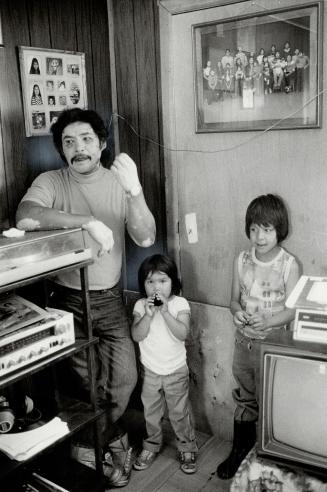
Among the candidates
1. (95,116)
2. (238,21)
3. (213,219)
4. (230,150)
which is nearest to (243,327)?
(213,219)

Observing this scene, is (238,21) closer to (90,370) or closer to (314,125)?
(314,125)

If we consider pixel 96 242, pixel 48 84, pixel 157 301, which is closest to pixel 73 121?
pixel 48 84

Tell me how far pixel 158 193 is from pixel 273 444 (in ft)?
4.34

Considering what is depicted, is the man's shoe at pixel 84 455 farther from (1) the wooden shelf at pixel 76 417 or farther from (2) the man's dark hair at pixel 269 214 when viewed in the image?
(2) the man's dark hair at pixel 269 214

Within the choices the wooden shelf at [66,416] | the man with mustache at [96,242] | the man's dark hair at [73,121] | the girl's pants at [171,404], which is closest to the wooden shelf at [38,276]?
the wooden shelf at [66,416]

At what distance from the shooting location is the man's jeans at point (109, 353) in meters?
2.40

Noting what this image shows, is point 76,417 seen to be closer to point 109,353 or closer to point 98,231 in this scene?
point 109,353

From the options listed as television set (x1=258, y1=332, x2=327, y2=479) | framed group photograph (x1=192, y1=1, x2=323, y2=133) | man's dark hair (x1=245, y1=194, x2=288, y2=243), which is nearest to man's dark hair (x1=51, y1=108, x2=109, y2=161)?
framed group photograph (x1=192, y1=1, x2=323, y2=133)

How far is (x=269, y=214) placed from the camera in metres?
2.22

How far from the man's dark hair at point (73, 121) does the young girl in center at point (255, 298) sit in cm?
75

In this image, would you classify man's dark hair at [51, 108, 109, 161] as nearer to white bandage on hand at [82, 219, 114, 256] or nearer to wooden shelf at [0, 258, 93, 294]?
white bandage on hand at [82, 219, 114, 256]

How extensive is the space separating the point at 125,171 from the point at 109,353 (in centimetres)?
85

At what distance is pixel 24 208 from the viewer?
2.18 meters

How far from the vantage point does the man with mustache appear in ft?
7.57
